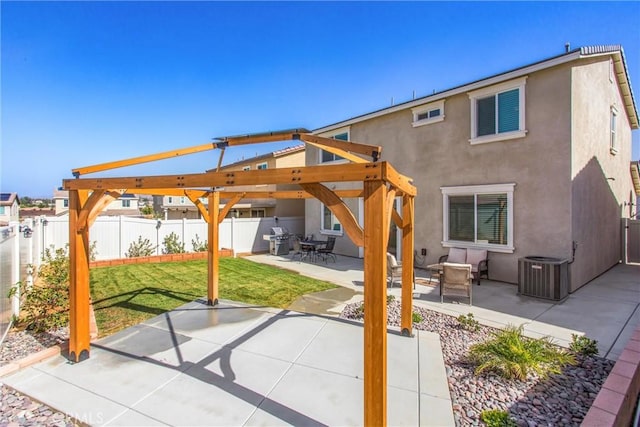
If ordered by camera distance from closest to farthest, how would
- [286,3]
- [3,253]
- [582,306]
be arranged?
[3,253], [582,306], [286,3]

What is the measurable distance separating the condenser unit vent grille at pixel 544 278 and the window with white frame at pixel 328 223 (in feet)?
27.5

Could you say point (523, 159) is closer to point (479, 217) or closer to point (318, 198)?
point (479, 217)

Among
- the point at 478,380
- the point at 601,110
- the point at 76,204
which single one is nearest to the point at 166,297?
the point at 76,204

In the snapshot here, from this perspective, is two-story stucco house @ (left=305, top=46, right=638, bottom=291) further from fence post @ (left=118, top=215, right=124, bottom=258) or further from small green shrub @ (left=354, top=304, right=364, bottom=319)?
fence post @ (left=118, top=215, right=124, bottom=258)

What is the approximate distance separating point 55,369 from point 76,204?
7.49 feet

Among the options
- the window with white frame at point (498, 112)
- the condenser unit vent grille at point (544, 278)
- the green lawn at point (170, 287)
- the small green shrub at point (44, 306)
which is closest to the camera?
the small green shrub at point (44, 306)

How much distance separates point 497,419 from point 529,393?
91 centimetres

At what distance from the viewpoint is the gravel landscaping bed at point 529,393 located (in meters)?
3.36

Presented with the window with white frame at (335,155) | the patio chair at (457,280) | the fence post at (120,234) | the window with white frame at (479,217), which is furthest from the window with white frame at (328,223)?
the fence post at (120,234)

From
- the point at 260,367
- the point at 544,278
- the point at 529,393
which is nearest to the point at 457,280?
the point at 544,278

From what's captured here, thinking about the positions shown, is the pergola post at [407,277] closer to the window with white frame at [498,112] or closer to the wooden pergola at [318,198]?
the wooden pergola at [318,198]

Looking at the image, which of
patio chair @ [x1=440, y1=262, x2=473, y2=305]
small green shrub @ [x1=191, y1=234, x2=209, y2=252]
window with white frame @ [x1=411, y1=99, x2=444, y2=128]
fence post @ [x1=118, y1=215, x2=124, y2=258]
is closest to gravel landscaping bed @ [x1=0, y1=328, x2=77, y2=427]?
patio chair @ [x1=440, y1=262, x2=473, y2=305]

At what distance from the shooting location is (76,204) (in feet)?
14.8

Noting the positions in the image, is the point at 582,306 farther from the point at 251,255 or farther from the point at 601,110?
the point at 251,255
